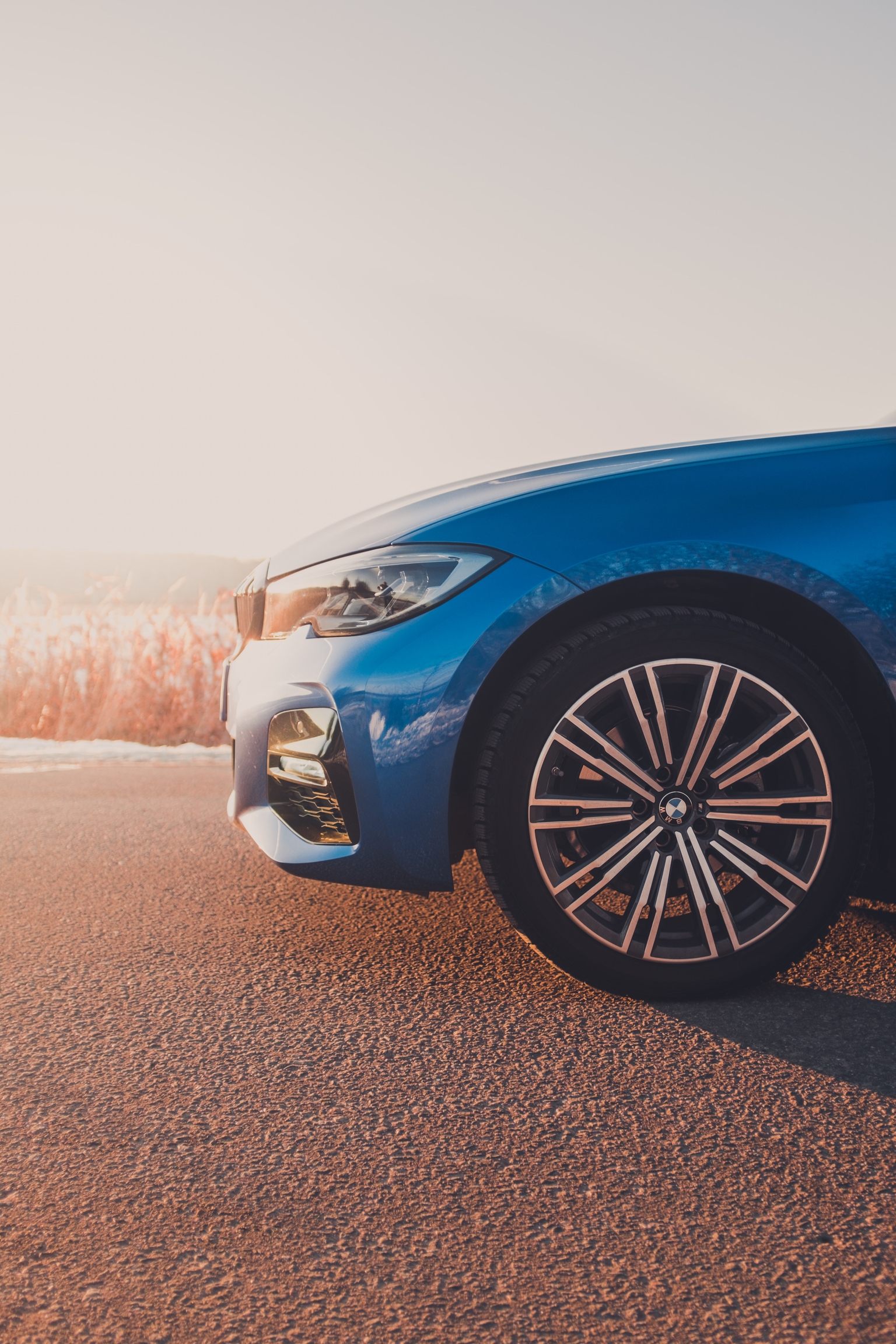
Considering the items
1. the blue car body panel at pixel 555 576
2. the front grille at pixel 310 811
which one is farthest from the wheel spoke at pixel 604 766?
the front grille at pixel 310 811

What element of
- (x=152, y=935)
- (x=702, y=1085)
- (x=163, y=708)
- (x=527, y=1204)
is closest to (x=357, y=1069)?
(x=527, y=1204)

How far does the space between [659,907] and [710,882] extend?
127 mm

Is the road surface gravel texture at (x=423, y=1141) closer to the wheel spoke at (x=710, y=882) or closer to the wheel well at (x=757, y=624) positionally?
the wheel spoke at (x=710, y=882)

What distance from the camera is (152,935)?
273cm

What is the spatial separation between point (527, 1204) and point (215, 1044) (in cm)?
82

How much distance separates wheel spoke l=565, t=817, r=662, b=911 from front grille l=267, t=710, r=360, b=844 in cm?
52

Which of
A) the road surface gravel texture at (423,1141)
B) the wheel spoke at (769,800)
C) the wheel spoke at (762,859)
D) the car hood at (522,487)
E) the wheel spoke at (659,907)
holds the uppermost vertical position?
the car hood at (522,487)

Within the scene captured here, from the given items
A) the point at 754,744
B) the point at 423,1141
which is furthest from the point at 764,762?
the point at 423,1141

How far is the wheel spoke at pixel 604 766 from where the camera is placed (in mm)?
2199

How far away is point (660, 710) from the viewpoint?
87.2 inches

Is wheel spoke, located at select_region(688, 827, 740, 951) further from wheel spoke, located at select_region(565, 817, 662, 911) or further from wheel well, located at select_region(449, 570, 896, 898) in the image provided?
wheel well, located at select_region(449, 570, 896, 898)

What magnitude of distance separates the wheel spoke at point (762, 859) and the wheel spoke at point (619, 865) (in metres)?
0.16

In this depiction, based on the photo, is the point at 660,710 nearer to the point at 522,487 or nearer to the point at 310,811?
the point at 522,487

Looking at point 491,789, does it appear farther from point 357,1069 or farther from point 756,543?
point 756,543
